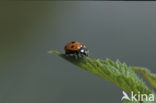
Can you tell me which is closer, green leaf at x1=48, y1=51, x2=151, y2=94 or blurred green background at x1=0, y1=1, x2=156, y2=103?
green leaf at x1=48, y1=51, x2=151, y2=94

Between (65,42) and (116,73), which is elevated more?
(116,73)

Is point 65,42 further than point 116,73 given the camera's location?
Yes

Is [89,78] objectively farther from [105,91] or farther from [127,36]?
[127,36]

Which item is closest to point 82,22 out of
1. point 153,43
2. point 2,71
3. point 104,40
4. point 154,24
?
point 104,40

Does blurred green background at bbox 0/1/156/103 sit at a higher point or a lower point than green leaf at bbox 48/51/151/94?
lower
